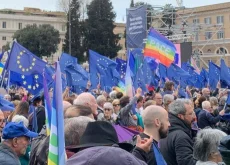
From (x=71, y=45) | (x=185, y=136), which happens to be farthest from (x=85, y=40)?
(x=185, y=136)

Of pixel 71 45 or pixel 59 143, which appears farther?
pixel 71 45

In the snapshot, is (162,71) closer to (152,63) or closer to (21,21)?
(152,63)

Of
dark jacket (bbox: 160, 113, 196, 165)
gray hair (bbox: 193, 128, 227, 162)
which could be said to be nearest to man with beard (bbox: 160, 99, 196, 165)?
dark jacket (bbox: 160, 113, 196, 165)

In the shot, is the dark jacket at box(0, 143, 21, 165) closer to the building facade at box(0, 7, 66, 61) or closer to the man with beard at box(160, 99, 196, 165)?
the man with beard at box(160, 99, 196, 165)

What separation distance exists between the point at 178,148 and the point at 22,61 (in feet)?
23.6

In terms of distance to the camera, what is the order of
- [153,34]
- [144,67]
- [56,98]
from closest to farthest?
[56,98]
[144,67]
[153,34]

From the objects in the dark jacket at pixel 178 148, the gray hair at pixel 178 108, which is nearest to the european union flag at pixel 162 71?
the gray hair at pixel 178 108

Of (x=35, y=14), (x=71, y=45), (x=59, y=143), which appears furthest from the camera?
(x=35, y=14)

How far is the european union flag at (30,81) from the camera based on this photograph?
36.4ft

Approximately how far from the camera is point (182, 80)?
1703 centimetres

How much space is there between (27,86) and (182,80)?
7340 millimetres

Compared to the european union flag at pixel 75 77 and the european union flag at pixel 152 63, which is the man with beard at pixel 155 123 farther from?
the european union flag at pixel 152 63

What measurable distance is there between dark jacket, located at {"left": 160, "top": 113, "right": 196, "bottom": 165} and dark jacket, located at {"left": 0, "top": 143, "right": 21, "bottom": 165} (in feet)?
4.96

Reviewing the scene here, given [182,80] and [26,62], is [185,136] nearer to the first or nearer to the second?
[26,62]
